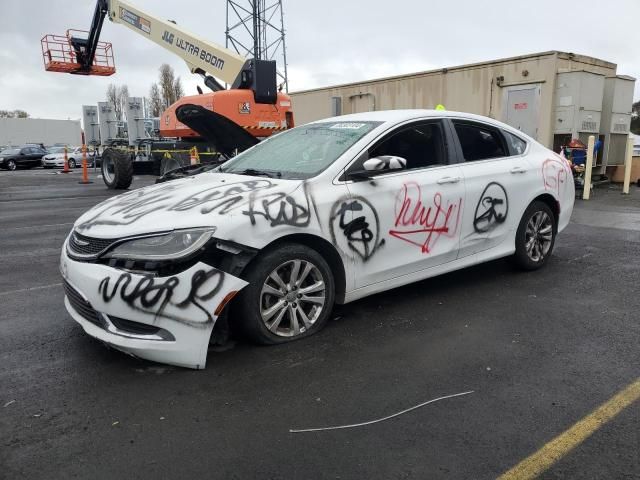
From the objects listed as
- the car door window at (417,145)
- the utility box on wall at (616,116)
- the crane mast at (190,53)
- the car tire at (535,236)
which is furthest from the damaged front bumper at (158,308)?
the utility box on wall at (616,116)

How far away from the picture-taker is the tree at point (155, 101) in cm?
6488

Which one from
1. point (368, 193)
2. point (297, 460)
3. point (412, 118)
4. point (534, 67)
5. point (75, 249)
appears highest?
point (534, 67)

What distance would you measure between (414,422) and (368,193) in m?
1.79

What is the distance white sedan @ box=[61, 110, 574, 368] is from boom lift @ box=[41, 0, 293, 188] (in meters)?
5.43

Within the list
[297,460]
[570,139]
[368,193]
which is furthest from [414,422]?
[570,139]

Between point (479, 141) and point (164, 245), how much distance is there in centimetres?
319

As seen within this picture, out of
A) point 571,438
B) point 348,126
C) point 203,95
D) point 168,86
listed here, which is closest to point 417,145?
point 348,126

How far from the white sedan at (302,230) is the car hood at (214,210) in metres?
0.01

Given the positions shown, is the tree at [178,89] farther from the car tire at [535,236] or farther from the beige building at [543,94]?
the car tire at [535,236]

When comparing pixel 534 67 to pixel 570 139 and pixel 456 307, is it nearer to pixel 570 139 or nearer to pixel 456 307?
pixel 570 139

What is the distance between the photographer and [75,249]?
354 centimetres

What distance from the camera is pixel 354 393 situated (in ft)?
10.1

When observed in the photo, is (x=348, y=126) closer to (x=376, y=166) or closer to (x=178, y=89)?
(x=376, y=166)

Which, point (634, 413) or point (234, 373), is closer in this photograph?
point (634, 413)
